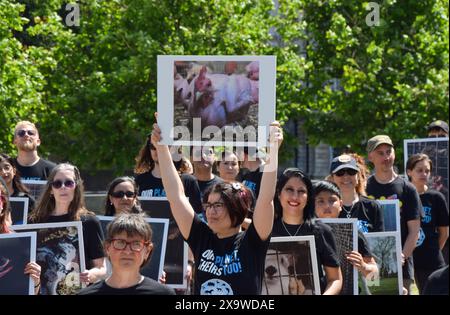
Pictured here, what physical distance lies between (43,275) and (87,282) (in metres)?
0.29

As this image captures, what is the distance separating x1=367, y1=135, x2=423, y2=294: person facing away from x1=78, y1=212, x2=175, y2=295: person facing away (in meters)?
3.41

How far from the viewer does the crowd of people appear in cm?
488

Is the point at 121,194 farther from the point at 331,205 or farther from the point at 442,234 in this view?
the point at 442,234

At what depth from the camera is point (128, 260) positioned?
468 cm

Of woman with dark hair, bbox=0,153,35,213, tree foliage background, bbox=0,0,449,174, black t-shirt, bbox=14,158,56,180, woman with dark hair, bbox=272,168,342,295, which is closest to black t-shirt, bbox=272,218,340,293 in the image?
woman with dark hair, bbox=272,168,342,295

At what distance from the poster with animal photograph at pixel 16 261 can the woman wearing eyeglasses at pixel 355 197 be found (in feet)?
7.36

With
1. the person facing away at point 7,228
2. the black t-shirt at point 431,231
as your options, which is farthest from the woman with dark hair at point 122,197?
the black t-shirt at point 431,231

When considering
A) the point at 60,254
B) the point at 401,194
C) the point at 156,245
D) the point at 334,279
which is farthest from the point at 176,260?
the point at 401,194

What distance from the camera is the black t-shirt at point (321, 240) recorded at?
18.6 feet

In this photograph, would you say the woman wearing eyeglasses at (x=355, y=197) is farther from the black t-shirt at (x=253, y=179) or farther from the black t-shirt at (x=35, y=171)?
the black t-shirt at (x=35, y=171)

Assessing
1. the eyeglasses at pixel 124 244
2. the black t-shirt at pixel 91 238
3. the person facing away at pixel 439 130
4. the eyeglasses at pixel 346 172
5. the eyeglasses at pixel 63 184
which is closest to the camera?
the eyeglasses at pixel 124 244

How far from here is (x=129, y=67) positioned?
1598 centimetres

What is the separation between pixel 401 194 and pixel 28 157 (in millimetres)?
3105

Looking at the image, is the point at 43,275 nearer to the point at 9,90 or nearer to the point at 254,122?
the point at 254,122
